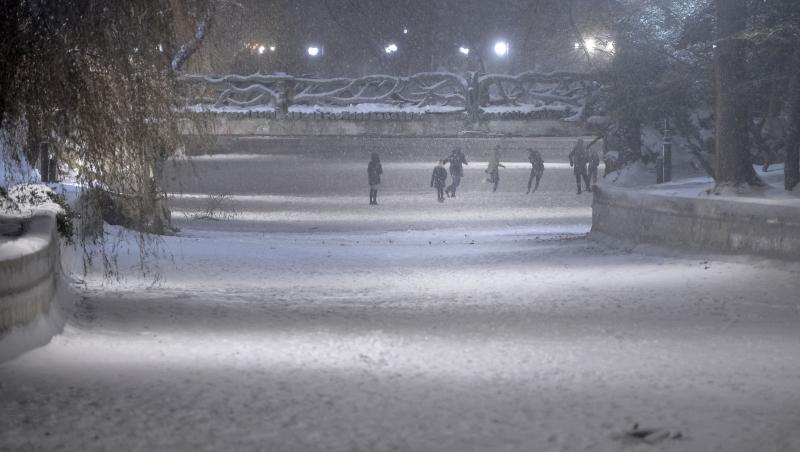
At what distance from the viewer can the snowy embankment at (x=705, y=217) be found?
1567cm

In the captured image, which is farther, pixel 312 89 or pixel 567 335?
pixel 312 89

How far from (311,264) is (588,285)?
534 cm

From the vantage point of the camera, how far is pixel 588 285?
1485 centimetres

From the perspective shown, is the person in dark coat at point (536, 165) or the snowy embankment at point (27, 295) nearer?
the snowy embankment at point (27, 295)

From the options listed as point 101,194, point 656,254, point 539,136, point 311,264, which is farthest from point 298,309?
point 539,136

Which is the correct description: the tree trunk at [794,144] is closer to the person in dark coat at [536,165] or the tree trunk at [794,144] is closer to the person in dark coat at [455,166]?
the person in dark coat at [455,166]

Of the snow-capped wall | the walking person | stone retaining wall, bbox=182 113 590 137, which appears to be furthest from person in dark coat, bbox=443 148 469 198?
the snow-capped wall

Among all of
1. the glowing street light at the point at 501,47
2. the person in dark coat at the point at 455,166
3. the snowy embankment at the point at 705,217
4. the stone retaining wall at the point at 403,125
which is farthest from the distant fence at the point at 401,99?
the glowing street light at the point at 501,47

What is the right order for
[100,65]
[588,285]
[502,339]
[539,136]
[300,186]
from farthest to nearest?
[300,186] < [539,136] < [588,285] < [100,65] < [502,339]

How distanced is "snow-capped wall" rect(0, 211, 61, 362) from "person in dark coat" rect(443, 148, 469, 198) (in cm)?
2743

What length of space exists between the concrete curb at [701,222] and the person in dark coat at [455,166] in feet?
51.4

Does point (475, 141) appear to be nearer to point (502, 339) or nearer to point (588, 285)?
point (588, 285)

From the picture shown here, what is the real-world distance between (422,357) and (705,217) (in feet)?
29.7

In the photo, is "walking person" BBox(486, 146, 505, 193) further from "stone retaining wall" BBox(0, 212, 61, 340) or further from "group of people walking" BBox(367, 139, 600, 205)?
"stone retaining wall" BBox(0, 212, 61, 340)
